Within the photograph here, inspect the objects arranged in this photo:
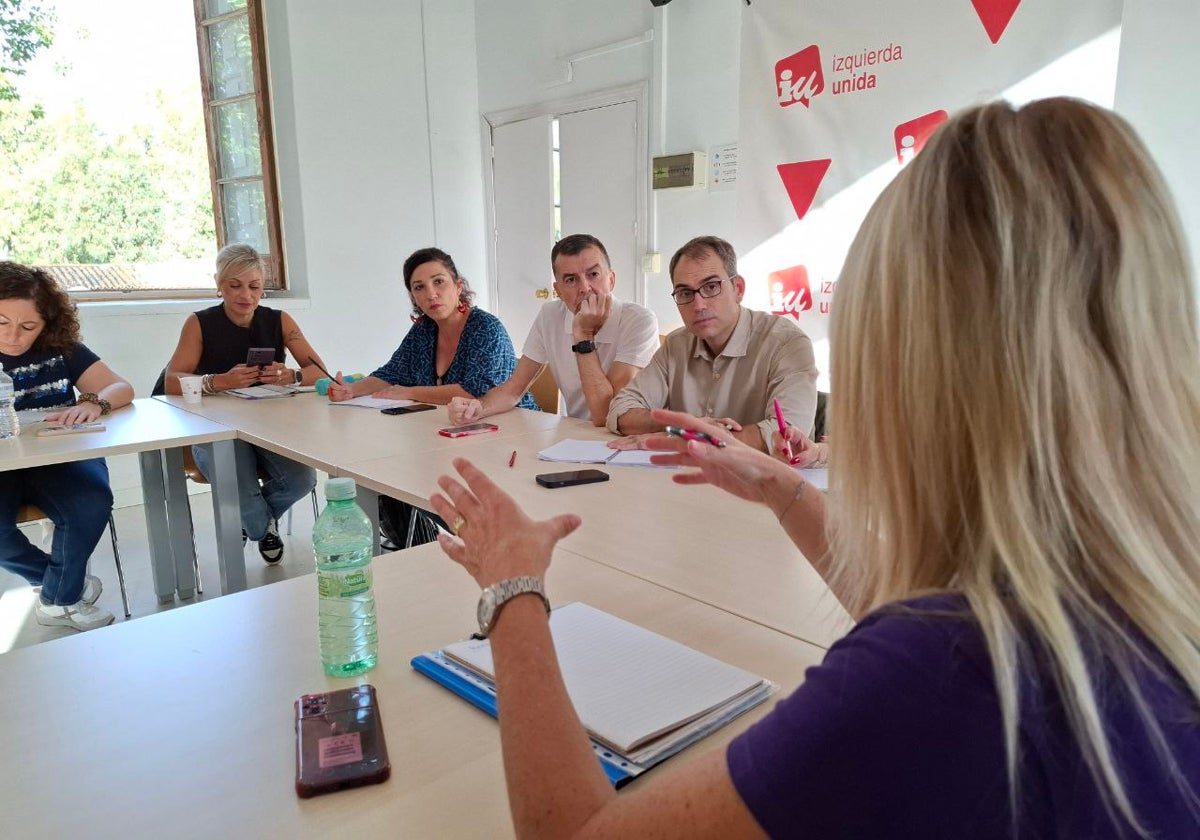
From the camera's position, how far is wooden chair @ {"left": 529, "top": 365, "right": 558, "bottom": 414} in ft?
10.9

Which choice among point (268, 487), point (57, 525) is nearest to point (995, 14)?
point (268, 487)

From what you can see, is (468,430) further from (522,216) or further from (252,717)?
(522,216)

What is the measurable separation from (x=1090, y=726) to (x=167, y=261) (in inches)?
199

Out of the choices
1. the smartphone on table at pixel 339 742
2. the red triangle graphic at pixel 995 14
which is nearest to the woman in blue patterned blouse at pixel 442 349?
the red triangle graphic at pixel 995 14

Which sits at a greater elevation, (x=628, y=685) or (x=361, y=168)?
(x=361, y=168)

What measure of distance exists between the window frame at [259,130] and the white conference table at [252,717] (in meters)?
3.92

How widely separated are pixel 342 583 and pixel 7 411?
208cm

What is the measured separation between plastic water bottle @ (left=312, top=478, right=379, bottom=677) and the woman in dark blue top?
6.84 ft

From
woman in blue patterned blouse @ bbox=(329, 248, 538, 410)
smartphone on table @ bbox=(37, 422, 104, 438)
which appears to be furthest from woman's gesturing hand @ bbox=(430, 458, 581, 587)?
woman in blue patterned blouse @ bbox=(329, 248, 538, 410)

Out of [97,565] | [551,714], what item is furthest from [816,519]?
[97,565]

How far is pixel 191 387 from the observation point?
317cm

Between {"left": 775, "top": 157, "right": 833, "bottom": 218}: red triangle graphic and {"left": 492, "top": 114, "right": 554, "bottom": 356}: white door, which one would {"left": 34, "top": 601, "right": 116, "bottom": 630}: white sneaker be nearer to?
{"left": 492, "top": 114, "right": 554, "bottom": 356}: white door

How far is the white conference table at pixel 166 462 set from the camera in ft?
7.58

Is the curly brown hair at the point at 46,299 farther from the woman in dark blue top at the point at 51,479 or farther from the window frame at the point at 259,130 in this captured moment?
the window frame at the point at 259,130
